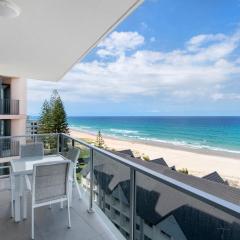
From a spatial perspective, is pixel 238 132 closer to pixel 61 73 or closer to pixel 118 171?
pixel 61 73

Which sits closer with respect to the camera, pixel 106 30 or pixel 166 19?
pixel 106 30

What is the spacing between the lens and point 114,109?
2090 inches

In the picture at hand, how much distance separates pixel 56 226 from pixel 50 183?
0.56m

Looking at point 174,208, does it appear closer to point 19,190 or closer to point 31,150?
point 19,190

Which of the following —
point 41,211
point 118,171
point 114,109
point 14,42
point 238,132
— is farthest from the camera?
point 114,109

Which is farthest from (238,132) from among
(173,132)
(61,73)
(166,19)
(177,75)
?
(61,73)

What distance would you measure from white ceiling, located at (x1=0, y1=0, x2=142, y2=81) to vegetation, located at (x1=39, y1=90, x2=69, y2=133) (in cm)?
1434

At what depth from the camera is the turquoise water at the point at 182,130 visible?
32062 millimetres

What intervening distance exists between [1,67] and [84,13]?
3855 millimetres

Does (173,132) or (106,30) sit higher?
(106,30)

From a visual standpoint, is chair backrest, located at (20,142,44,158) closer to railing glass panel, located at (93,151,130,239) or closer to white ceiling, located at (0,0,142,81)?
railing glass panel, located at (93,151,130,239)

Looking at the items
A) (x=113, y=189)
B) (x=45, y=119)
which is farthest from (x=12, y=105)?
(x=113, y=189)

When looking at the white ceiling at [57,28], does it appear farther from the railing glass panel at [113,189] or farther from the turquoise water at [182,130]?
the turquoise water at [182,130]

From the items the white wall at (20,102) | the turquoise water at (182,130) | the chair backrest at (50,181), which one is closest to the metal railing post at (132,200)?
the chair backrest at (50,181)
